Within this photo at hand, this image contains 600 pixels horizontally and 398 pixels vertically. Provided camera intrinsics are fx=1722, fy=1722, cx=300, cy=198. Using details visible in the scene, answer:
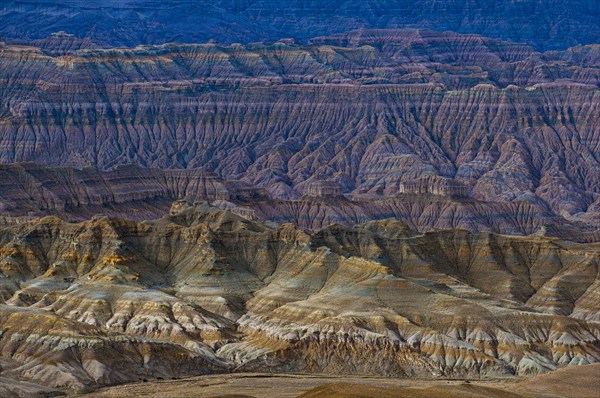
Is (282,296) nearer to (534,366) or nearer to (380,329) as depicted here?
(380,329)

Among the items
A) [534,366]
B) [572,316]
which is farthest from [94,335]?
[572,316]

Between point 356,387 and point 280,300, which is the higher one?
point 356,387

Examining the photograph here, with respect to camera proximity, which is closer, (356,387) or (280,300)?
(356,387)

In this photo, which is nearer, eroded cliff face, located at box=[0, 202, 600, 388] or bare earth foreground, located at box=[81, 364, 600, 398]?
bare earth foreground, located at box=[81, 364, 600, 398]

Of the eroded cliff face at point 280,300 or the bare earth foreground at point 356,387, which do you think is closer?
the bare earth foreground at point 356,387
